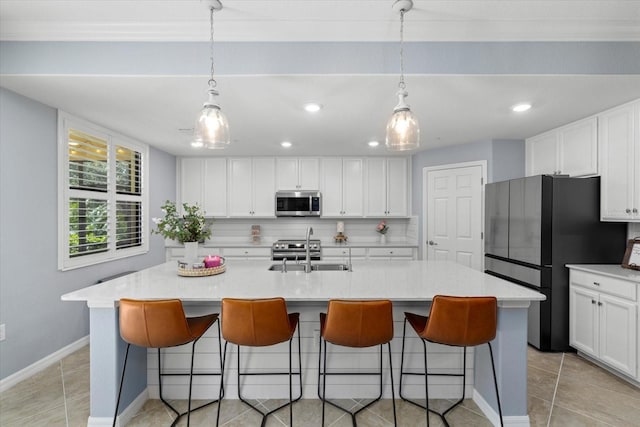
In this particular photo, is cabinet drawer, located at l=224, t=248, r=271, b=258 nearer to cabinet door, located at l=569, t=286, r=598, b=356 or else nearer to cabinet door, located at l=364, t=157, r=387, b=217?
cabinet door, located at l=364, t=157, r=387, b=217

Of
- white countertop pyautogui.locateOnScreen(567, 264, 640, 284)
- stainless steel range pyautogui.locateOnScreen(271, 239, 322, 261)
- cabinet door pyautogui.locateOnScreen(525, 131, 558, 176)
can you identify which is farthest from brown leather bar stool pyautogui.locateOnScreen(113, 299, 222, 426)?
cabinet door pyautogui.locateOnScreen(525, 131, 558, 176)

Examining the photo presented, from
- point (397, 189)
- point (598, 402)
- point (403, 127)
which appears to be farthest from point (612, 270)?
point (397, 189)

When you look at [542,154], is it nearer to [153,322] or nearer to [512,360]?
[512,360]

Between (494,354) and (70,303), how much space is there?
12.1 feet

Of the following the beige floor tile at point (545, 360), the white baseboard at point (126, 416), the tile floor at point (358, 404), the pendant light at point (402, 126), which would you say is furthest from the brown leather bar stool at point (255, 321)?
the beige floor tile at point (545, 360)

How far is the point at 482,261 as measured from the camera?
388 cm

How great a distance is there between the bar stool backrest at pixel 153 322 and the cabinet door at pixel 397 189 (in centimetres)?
376

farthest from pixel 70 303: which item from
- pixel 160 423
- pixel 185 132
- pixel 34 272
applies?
pixel 185 132

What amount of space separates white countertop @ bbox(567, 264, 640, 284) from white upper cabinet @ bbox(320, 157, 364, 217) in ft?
9.22

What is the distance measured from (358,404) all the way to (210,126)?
2.12m

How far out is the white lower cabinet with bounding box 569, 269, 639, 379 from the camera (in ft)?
7.61

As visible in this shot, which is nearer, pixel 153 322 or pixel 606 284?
pixel 153 322

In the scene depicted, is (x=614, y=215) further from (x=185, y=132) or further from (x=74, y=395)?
(x=74, y=395)

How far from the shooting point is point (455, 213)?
13.7ft
